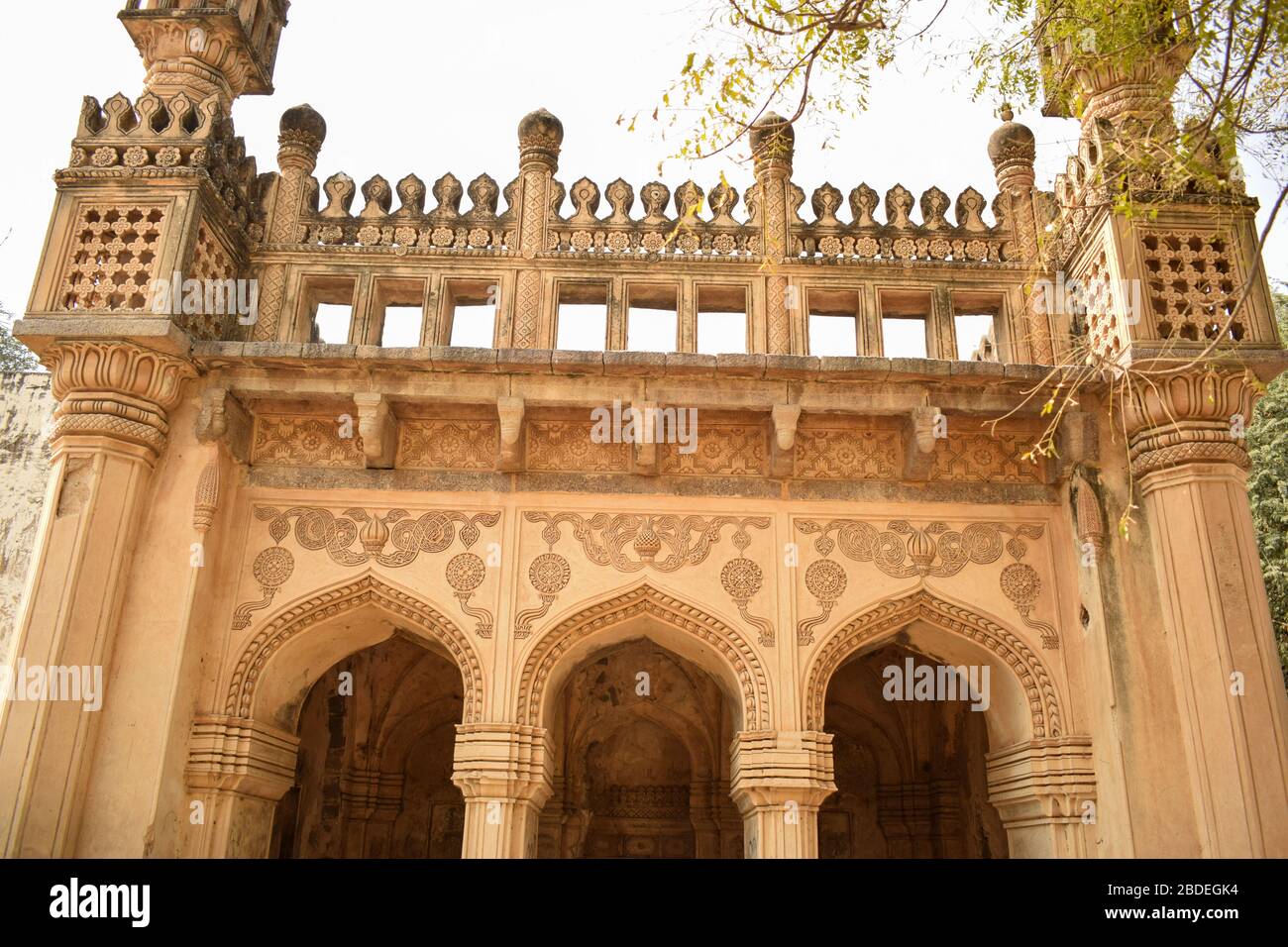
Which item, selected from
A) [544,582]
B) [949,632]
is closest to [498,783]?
[544,582]

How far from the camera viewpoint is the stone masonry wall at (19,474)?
1345 centimetres

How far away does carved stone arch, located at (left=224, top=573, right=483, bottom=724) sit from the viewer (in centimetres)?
823

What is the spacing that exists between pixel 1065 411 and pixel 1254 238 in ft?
6.55

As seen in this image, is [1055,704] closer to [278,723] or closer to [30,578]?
[278,723]

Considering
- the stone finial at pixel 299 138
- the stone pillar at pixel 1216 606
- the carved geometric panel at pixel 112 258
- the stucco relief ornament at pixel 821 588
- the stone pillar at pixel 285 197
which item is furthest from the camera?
the stone finial at pixel 299 138

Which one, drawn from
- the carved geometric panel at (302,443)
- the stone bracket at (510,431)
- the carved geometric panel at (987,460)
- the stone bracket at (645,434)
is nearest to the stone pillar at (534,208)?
the stone bracket at (510,431)

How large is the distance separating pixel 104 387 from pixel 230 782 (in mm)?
3063

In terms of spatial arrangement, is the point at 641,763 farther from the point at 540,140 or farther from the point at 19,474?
the point at 19,474

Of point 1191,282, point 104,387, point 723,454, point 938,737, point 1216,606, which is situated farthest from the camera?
point 938,737

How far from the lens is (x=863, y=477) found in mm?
8906

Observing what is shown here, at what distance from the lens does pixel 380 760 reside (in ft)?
39.8

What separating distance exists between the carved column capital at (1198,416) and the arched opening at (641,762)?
558cm

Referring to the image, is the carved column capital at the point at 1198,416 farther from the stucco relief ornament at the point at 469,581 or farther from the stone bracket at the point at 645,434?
the stucco relief ornament at the point at 469,581
